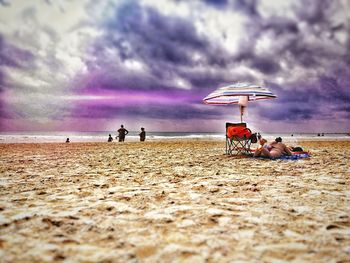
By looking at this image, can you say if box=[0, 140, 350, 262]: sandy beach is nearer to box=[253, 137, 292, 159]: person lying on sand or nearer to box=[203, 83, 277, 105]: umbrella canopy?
box=[253, 137, 292, 159]: person lying on sand

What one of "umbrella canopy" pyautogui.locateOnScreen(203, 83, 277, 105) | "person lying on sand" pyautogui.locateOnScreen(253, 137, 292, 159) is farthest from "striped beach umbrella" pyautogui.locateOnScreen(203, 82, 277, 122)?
"person lying on sand" pyautogui.locateOnScreen(253, 137, 292, 159)

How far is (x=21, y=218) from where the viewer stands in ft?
9.22

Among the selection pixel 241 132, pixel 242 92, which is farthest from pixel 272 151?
pixel 242 92

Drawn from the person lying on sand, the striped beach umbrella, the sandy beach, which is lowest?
the sandy beach

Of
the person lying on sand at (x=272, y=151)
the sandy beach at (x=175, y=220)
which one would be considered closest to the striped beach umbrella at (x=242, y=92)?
the person lying on sand at (x=272, y=151)

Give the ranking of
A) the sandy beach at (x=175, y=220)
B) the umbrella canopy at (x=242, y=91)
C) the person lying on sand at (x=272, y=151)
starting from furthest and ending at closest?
the umbrella canopy at (x=242, y=91)
the person lying on sand at (x=272, y=151)
the sandy beach at (x=175, y=220)

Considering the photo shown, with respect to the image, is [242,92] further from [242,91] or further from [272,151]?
[272,151]

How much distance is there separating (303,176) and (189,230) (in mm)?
3827

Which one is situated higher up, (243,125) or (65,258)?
(243,125)

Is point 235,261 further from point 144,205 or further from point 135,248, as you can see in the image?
point 144,205

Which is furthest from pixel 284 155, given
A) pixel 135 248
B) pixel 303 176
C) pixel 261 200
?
pixel 135 248

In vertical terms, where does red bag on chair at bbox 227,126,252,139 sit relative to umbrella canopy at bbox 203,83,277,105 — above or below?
below

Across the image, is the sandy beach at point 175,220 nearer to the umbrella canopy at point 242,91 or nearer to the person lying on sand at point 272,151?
the person lying on sand at point 272,151

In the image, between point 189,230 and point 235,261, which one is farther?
point 189,230
